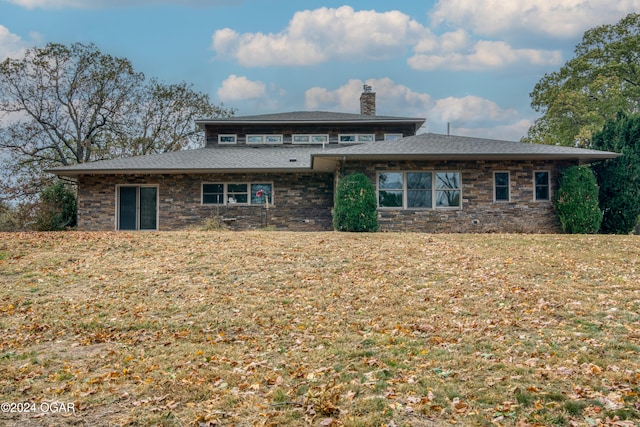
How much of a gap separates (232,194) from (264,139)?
5062 mm

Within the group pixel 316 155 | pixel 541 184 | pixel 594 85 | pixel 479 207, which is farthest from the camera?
pixel 594 85

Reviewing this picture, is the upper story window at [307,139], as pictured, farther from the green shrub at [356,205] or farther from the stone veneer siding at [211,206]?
the green shrub at [356,205]

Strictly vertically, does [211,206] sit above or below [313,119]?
below

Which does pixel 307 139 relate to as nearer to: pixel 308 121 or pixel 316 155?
pixel 308 121

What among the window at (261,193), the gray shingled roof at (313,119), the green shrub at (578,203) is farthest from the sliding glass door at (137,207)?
the green shrub at (578,203)

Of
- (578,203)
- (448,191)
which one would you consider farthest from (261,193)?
(578,203)

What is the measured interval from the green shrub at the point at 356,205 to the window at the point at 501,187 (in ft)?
14.2

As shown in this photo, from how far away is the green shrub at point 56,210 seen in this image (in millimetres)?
19156

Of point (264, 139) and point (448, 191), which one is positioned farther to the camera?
point (264, 139)

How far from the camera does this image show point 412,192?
1678 cm

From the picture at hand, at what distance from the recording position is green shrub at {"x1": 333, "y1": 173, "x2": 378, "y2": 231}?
51.3ft

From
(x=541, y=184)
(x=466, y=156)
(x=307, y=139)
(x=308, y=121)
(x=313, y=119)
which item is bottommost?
(x=541, y=184)

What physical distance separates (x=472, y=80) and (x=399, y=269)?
41.3 ft

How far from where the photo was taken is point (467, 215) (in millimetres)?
16703
